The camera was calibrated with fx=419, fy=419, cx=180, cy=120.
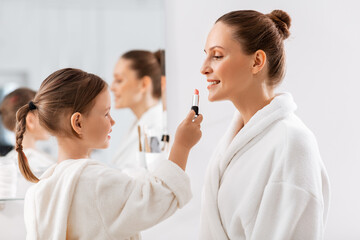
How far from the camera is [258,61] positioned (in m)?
0.99

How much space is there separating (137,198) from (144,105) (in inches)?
20.8

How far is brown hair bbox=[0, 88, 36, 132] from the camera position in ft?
4.23

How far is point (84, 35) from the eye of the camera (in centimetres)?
134

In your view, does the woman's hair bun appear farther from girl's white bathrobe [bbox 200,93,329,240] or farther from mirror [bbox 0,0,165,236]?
mirror [bbox 0,0,165,236]

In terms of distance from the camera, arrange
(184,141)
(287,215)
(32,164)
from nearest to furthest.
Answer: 1. (287,215)
2. (184,141)
3. (32,164)

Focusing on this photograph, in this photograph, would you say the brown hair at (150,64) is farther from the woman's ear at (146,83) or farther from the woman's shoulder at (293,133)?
the woman's shoulder at (293,133)

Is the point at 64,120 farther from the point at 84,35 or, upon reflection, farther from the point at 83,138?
the point at 84,35

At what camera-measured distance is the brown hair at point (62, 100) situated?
0.95m

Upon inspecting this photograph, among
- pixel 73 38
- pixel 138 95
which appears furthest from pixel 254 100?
pixel 73 38

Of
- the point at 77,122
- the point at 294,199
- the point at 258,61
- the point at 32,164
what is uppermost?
the point at 258,61

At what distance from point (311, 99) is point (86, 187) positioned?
90 cm

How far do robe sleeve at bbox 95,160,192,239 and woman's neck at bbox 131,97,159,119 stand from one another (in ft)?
1.53

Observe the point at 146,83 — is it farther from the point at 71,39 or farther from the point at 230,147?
the point at 230,147

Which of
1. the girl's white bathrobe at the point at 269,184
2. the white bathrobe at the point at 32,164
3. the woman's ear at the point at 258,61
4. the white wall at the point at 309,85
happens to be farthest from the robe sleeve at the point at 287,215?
the white bathrobe at the point at 32,164
